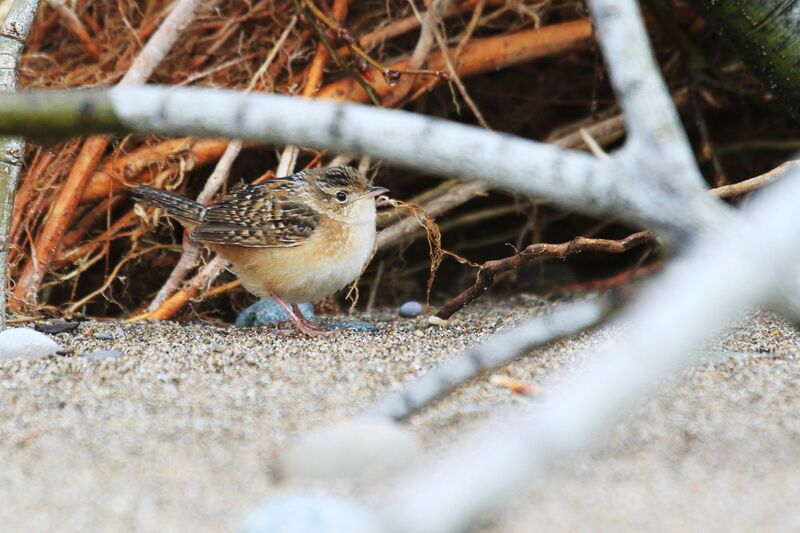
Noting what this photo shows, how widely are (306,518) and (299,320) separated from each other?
2.81m

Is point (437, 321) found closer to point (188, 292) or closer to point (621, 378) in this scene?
point (188, 292)

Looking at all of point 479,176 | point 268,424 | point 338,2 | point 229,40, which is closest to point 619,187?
point 479,176

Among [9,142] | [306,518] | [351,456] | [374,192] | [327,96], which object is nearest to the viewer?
[306,518]

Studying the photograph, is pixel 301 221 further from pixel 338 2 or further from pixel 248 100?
pixel 248 100

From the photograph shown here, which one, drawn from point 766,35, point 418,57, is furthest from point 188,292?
point 766,35

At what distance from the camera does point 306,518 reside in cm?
204

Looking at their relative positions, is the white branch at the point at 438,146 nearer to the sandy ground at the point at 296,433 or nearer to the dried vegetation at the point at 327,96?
the sandy ground at the point at 296,433

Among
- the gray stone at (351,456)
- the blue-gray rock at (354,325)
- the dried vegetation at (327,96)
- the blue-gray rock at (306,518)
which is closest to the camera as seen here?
the blue-gray rock at (306,518)

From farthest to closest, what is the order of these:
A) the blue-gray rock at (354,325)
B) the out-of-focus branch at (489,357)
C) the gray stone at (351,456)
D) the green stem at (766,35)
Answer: the blue-gray rock at (354,325) < the green stem at (766,35) < the out-of-focus branch at (489,357) < the gray stone at (351,456)

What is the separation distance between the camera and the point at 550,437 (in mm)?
1857

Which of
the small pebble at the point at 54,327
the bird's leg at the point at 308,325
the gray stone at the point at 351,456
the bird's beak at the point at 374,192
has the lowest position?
the bird's leg at the point at 308,325

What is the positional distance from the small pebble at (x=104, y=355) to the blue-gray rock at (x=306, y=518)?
1.77 metres

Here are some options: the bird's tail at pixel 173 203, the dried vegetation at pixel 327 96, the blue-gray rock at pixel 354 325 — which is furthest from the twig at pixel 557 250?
the bird's tail at pixel 173 203

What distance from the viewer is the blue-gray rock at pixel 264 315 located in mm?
5191
